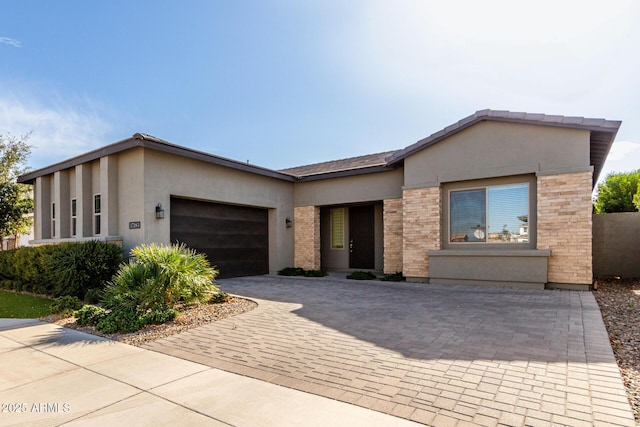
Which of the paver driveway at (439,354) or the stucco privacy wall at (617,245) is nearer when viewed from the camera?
the paver driveway at (439,354)

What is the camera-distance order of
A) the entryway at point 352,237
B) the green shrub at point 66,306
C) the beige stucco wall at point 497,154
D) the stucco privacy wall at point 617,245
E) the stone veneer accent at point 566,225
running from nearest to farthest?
the green shrub at point 66,306 < the stone veneer accent at point 566,225 < the beige stucco wall at point 497,154 < the stucco privacy wall at point 617,245 < the entryway at point 352,237

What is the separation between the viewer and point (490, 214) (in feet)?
32.9

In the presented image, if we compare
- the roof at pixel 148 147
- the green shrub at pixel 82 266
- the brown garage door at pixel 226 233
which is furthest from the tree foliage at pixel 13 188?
the brown garage door at pixel 226 233

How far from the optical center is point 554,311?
6.62 metres

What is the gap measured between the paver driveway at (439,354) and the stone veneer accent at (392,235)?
4105mm

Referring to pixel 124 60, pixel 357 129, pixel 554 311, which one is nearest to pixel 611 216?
pixel 554 311

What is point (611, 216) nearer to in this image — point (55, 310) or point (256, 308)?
point (256, 308)

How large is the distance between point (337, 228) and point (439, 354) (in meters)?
10.7

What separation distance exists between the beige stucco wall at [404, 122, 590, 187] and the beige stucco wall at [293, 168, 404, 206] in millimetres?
1038

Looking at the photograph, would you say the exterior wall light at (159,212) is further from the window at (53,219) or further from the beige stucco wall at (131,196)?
the window at (53,219)

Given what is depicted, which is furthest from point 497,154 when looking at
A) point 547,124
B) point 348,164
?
point 348,164

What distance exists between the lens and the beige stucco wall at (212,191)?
980 cm

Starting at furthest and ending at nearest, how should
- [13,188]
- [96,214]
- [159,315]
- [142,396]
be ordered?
[13,188]
[96,214]
[159,315]
[142,396]

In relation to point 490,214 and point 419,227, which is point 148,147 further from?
point 490,214
